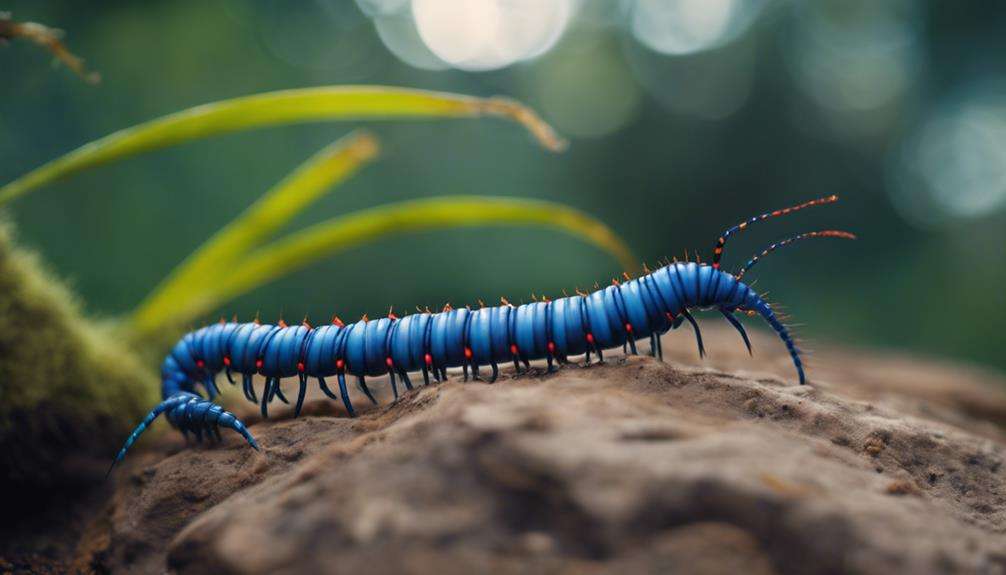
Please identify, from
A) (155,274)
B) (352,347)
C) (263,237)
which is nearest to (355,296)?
(155,274)

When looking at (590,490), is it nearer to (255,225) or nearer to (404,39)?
(255,225)

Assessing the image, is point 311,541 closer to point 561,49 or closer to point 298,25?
point 298,25

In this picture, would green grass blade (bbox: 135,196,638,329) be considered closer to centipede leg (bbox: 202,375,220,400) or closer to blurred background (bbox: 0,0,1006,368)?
centipede leg (bbox: 202,375,220,400)

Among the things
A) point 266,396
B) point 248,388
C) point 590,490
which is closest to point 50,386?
point 248,388

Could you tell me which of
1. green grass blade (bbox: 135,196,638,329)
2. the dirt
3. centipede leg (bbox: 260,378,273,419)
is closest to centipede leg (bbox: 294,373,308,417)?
centipede leg (bbox: 260,378,273,419)

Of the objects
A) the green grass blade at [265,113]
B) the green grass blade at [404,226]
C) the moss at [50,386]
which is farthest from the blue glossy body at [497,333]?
the green grass blade at [404,226]
